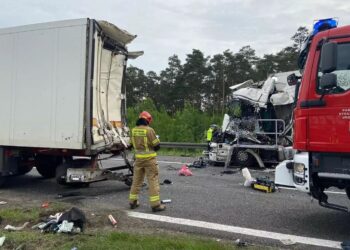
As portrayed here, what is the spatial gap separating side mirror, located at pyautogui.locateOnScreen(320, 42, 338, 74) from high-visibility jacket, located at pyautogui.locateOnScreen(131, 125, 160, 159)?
310 cm

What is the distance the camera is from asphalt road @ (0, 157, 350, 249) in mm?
5973

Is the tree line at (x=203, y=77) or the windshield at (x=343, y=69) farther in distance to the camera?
the tree line at (x=203, y=77)

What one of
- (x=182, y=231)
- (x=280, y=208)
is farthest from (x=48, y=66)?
(x=280, y=208)

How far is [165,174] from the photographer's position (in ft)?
37.4

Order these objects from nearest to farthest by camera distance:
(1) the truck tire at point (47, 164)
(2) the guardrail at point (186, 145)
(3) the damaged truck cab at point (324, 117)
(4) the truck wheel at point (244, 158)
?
1. (3) the damaged truck cab at point (324, 117)
2. (1) the truck tire at point (47, 164)
3. (4) the truck wheel at point (244, 158)
4. (2) the guardrail at point (186, 145)

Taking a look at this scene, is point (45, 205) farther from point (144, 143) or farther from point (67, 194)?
point (144, 143)

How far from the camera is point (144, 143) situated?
23.6ft

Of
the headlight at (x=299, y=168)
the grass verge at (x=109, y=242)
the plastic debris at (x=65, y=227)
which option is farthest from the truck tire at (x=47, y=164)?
the headlight at (x=299, y=168)

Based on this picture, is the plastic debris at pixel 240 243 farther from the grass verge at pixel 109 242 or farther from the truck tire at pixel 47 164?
the truck tire at pixel 47 164

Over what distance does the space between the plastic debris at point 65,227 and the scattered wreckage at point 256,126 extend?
25.0 ft

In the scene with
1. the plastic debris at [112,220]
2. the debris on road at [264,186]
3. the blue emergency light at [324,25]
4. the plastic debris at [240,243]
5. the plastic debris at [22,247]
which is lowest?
the plastic debris at [22,247]

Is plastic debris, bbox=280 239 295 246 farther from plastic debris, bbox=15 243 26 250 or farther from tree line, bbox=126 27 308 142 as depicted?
tree line, bbox=126 27 308 142

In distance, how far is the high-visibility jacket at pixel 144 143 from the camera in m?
7.18

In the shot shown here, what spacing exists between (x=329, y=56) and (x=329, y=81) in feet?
0.98
